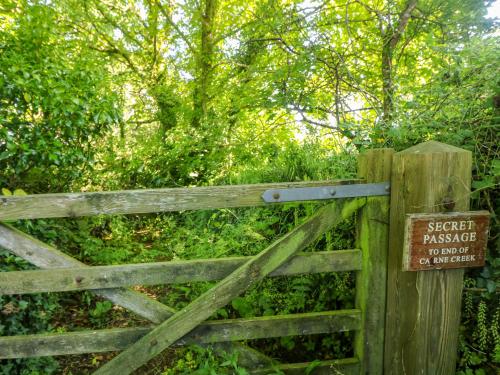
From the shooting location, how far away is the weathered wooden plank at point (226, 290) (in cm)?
210

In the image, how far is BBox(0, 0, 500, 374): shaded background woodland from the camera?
2736 mm

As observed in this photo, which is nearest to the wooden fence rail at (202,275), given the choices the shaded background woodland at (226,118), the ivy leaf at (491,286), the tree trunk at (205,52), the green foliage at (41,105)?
the shaded background woodland at (226,118)

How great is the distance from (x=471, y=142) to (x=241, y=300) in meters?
2.10

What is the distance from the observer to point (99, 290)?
205cm

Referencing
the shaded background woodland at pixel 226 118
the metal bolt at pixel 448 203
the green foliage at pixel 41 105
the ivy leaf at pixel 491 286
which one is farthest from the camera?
the green foliage at pixel 41 105

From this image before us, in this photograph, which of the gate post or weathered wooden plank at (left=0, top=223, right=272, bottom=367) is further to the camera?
the gate post

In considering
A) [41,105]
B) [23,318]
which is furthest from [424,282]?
[41,105]

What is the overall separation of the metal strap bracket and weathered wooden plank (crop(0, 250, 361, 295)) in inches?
14.6

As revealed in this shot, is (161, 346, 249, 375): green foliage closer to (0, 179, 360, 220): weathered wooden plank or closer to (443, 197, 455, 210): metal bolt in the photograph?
(0, 179, 360, 220): weathered wooden plank

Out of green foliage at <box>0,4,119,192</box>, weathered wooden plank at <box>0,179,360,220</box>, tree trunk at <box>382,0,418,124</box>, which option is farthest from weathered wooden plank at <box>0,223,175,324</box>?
tree trunk at <box>382,0,418,124</box>

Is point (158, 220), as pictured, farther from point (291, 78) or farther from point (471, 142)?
point (471, 142)

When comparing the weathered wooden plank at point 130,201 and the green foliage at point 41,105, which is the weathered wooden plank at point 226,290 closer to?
the weathered wooden plank at point 130,201

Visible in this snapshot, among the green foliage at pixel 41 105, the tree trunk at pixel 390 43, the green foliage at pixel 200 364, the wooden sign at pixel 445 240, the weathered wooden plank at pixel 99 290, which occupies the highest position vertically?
the tree trunk at pixel 390 43

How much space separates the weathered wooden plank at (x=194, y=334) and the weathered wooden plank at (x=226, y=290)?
7 centimetres
